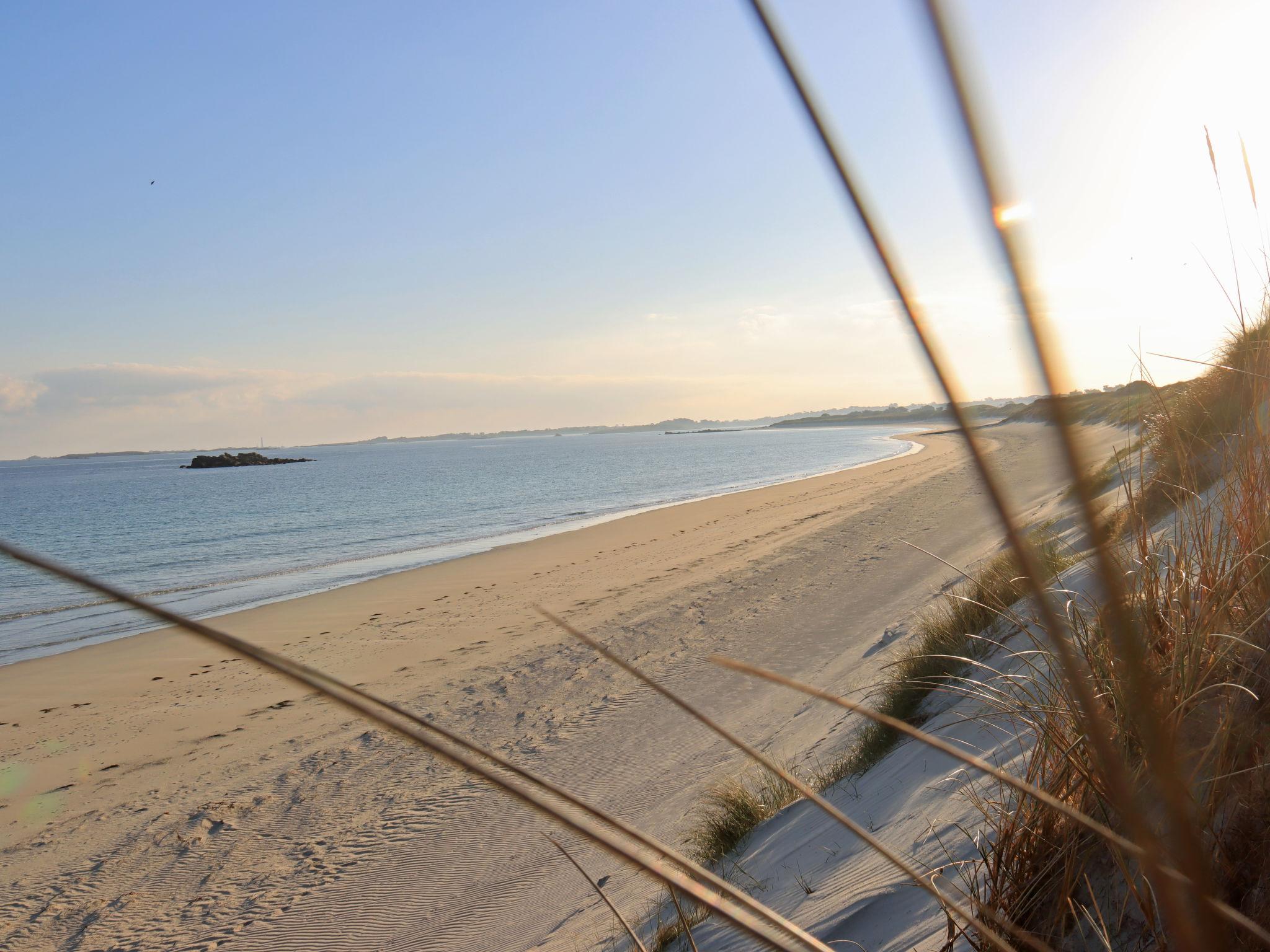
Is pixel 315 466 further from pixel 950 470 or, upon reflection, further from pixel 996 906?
pixel 996 906

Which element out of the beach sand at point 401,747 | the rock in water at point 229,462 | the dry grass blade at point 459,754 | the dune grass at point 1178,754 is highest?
the rock in water at point 229,462

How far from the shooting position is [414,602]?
14.5 m

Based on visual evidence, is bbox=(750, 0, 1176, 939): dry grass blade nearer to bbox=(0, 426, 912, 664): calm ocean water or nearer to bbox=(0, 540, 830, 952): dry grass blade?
bbox=(0, 540, 830, 952): dry grass blade

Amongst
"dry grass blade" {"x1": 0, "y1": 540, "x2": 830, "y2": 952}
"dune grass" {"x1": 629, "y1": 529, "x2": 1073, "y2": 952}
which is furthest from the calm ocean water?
"dry grass blade" {"x1": 0, "y1": 540, "x2": 830, "y2": 952}

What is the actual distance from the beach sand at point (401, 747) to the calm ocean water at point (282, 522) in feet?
11.3

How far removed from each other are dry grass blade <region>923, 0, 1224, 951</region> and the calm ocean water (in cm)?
1462

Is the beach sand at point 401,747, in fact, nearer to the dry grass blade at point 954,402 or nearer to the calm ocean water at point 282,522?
the dry grass blade at point 954,402

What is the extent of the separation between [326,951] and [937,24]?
502 cm

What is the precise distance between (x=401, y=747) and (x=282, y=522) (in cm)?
2809

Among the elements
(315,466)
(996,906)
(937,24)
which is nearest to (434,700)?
(996,906)

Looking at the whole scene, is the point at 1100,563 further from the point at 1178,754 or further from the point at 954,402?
the point at 1178,754

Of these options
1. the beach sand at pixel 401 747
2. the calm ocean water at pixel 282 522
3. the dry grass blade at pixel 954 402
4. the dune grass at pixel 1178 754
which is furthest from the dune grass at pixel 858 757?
the calm ocean water at pixel 282 522

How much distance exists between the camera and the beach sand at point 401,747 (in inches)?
181

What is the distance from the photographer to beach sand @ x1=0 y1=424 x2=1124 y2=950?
4.60 meters
